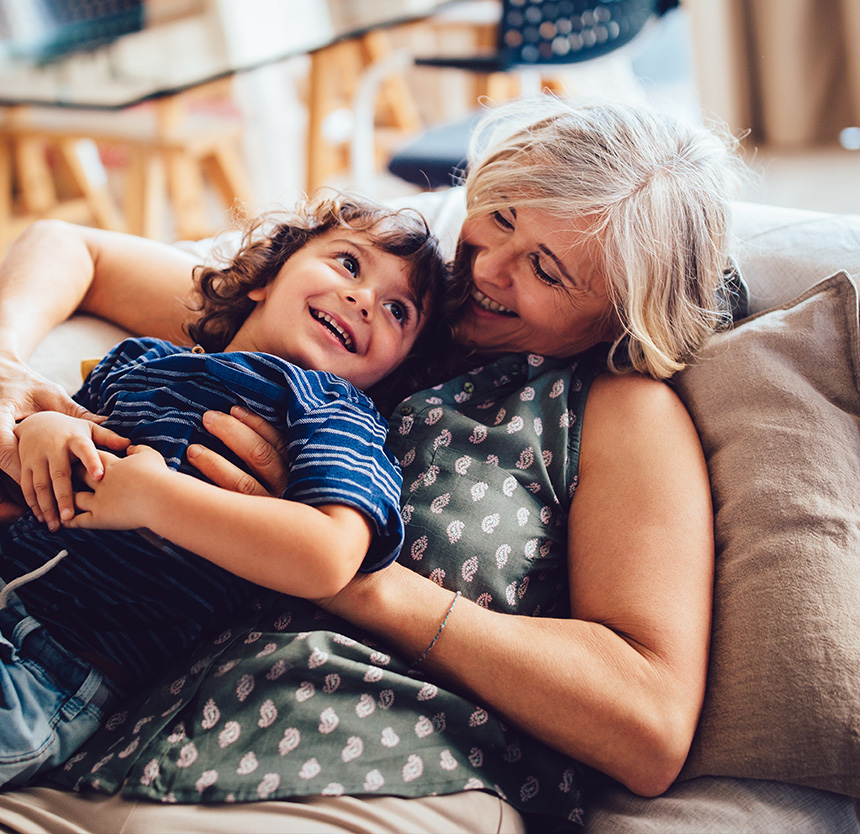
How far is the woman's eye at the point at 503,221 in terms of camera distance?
118cm

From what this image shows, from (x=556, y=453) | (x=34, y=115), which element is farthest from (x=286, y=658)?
(x=34, y=115)

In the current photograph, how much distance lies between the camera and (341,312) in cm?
112

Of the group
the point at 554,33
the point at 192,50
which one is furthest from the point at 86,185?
the point at 554,33

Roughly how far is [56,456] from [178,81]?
2192 millimetres

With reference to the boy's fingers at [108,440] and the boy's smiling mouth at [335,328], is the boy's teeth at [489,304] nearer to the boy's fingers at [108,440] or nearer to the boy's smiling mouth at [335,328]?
the boy's smiling mouth at [335,328]

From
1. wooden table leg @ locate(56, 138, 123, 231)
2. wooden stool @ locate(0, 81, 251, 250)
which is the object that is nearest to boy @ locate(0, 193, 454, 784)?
wooden stool @ locate(0, 81, 251, 250)

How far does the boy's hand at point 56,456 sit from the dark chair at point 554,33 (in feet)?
6.69

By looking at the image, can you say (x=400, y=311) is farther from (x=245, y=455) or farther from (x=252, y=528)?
(x=252, y=528)

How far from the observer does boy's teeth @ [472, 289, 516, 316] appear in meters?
1.22

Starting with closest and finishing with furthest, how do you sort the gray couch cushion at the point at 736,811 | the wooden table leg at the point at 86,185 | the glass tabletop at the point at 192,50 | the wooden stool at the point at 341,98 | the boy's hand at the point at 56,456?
the gray couch cushion at the point at 736,811
the boy's hand at the point at 56,456
the glass tabletop at the point at 192,50
the wooden stool at the point at 341,98
the wooden table leg at the point at 86,185

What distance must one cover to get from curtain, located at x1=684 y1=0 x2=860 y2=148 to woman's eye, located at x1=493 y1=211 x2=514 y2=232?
83.1 inches

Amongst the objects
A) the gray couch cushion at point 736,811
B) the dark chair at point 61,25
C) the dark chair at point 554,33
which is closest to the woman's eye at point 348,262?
the gray couch cushion at point 736,811

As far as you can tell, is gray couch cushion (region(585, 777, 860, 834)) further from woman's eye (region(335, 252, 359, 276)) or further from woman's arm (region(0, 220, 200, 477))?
woman's arm (region(0, 220, 200, 477))

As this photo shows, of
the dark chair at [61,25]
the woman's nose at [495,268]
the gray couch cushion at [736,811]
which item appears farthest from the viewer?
the dark chair at [61,25]
